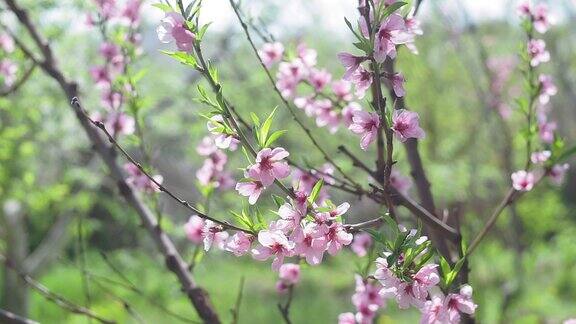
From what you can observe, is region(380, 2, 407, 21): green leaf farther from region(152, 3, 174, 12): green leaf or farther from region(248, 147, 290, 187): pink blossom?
region(152, 3, 174, 12): green leaf

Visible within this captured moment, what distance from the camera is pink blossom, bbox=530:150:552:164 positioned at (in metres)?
1.86

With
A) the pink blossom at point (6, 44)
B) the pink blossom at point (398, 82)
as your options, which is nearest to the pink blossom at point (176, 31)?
the pink blossom at point (398, 82)

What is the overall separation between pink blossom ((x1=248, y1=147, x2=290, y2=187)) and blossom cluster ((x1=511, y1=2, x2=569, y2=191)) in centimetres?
84

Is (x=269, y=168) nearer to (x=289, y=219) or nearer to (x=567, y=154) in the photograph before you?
(x=289, y=219)

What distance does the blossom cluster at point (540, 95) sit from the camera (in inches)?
71.1

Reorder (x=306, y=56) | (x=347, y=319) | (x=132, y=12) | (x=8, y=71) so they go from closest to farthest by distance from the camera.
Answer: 1. (x=347, y=319)
2. (x=306, y=56)
3. (x=132, y=12)
4. (x=8, y=71)

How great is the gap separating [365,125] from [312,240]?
0.23m

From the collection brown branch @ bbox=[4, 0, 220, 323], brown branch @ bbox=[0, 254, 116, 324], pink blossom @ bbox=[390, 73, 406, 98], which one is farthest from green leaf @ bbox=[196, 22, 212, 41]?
brown branch @ bbox=[0, 254, 116, 324]

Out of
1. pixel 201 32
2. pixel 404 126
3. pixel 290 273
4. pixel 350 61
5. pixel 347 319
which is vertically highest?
pixel 201 32

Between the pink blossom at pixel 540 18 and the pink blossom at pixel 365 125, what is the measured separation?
1.03 metres

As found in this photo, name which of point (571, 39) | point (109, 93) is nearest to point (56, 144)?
point (109, 93)

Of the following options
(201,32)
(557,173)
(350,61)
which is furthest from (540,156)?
(201,32)

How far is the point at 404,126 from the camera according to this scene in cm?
123

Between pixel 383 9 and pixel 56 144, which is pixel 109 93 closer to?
pixel 383 9
